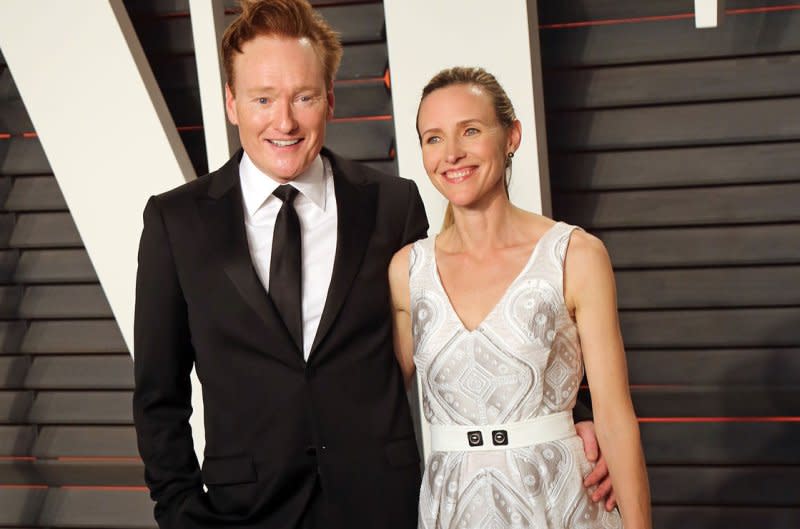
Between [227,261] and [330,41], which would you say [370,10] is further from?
[227,261]

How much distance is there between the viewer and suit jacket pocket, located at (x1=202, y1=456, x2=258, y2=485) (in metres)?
2.29

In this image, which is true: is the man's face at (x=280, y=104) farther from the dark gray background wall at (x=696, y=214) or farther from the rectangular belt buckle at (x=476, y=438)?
the dark gray background wall at (x=696, y=214)

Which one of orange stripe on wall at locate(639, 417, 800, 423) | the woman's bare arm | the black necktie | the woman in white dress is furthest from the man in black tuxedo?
orange stripe on wall at locate(639, 417, 800, 423)

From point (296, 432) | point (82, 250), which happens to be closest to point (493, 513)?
point (296, 432)

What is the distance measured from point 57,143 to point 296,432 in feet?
4.69

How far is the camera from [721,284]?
3355 mm

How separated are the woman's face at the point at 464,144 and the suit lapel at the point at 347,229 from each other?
0.22 meters

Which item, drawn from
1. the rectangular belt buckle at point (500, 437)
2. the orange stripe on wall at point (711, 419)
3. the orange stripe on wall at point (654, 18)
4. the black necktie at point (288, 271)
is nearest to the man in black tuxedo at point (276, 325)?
the black necktie at point (288, 271)

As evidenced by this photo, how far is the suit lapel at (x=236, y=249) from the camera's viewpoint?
2227 mm

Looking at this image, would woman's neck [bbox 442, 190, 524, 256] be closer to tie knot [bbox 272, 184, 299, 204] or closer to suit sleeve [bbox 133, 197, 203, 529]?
tie knot [bbox 272, 184, 299, 204]

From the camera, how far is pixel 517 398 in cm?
215

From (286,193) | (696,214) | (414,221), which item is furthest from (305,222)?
(696,214)

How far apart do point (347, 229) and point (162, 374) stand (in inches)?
19.9

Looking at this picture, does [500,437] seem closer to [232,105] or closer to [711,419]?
[232,105]
